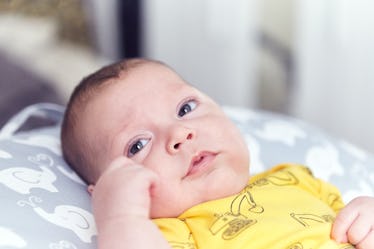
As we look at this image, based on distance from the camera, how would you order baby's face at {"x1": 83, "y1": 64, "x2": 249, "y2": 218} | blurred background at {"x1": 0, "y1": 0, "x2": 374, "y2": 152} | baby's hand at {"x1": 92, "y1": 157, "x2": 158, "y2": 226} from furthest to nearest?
blurred background at {"x1": 0, "y1": 0, "x2": 374, "y2": 152} < baby's face at {"x1": 83, "y1": 64, "x2": 249, "y2": 218} < baby's hand at {"x1": 92, "y1": 157, "x2": 158, "y2": 226}

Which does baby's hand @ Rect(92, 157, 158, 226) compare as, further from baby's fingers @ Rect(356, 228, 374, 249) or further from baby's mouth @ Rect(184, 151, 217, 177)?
baby's fingers @ Rect(356, 228, 374, 249)

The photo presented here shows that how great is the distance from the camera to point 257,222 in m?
1.12

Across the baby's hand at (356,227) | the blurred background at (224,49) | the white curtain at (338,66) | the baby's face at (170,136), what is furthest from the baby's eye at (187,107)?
the white curtain at (338,66)

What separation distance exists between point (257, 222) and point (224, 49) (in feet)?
5.48

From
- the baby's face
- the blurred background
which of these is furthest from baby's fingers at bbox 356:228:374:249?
the blurred background

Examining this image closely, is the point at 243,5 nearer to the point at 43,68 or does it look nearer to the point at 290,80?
the point at 290,80

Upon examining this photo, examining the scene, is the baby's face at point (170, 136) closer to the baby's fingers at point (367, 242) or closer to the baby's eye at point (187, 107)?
the baby's eye at point (187, 107)

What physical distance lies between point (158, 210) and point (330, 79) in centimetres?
145

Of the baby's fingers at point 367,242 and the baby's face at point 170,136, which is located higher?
the baby's face at point 170,136

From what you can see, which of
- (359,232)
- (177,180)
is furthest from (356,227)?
(177,180)

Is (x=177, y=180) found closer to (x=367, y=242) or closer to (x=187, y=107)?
(x=187, y=107)

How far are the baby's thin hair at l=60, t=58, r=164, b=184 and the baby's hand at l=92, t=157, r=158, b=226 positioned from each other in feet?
0.50

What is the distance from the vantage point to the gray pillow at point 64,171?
1.10 meters

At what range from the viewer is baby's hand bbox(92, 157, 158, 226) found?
1.04 m
